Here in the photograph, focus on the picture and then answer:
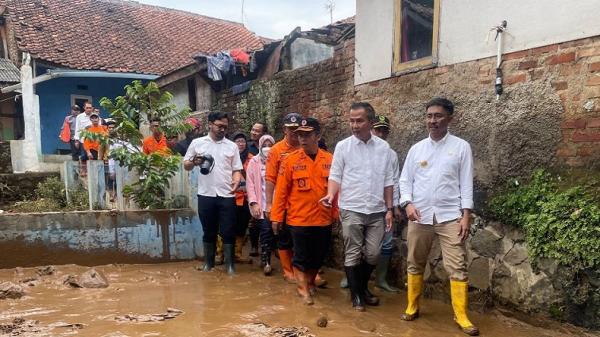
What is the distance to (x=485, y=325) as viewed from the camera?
134 inches

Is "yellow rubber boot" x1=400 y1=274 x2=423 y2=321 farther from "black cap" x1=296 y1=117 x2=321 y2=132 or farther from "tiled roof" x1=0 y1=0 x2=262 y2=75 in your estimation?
"tiled roof" x1=0 y1=0 x2=262 y2=75

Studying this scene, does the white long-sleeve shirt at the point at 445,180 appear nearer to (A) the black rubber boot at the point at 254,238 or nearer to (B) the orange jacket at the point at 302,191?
(B) the orange jacket at the point at 302,191

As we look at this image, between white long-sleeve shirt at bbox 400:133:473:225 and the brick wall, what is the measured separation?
66 cm

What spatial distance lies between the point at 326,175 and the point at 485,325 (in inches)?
69.5

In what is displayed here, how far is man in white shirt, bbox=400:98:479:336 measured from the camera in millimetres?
3207

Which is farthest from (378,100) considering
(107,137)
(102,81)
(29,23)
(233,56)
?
(29,23)

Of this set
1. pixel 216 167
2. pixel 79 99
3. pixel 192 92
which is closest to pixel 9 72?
pixel 79 99

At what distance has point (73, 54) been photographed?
43.9ft

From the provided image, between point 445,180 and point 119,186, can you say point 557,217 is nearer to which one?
point 445,180

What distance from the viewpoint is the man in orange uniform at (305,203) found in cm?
391

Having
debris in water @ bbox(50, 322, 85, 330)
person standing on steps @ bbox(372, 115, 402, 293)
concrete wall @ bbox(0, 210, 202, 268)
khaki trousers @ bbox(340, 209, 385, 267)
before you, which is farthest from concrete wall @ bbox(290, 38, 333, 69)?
debris in water @ bbox(50, 322, 85, 330)

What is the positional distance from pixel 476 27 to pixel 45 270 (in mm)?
4858

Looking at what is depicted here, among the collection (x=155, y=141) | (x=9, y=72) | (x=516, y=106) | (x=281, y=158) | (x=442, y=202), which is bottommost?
(x=442, y=202)

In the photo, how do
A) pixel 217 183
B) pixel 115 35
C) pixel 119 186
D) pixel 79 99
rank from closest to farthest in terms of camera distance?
pixel 217 183, pixel 119 186, pixel 79 99, pixel 115 35
